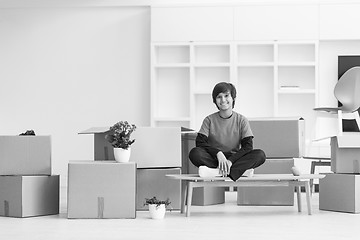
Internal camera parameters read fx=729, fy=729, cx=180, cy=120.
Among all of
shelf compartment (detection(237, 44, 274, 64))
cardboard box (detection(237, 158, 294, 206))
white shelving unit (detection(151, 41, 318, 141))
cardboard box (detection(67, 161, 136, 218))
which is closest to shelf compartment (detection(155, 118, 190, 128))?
white shelving unit (detection(151, 41, 318, 141))

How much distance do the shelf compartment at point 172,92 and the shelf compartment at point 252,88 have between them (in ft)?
1.90

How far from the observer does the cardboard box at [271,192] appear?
540 centimetres

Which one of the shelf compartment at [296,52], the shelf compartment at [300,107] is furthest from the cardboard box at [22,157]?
the shelf compartment at [296,52]

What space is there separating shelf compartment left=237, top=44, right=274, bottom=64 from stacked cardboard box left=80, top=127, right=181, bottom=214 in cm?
323

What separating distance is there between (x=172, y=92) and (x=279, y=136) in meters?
2.94

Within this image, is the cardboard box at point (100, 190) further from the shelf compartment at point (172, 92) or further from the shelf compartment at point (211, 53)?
the shelf compartment at point (211, 53)

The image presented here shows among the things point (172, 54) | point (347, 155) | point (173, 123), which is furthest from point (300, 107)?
point (347, 155)

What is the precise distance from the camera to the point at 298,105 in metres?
8.01

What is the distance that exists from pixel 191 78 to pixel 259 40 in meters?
0.85

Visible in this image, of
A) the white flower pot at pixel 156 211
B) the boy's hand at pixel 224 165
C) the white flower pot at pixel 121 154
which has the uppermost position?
the white flower pot at pixel 121 154

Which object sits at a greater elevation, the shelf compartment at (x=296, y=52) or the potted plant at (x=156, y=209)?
the shelf compartment at (x=296, y=52)

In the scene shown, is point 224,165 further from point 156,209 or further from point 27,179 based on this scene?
point 27,179

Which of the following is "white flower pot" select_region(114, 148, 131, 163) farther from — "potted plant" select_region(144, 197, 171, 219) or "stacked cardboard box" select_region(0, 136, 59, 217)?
"stacked cardboard box" select_region(0, 136, 59, 217)

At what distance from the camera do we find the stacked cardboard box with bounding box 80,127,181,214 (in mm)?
4922
